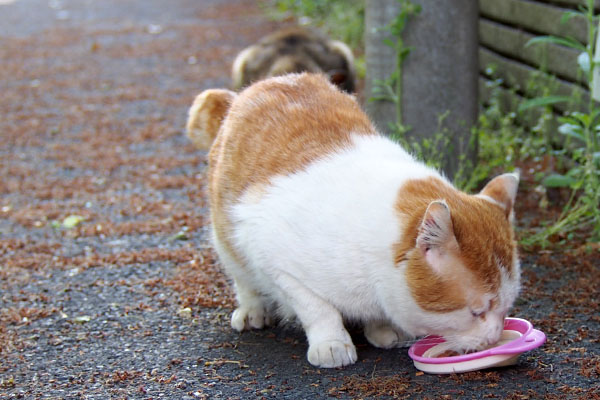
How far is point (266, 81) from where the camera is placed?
3.58 m

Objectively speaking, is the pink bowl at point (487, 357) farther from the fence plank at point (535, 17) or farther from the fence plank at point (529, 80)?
the fence plank at point (535, 17)

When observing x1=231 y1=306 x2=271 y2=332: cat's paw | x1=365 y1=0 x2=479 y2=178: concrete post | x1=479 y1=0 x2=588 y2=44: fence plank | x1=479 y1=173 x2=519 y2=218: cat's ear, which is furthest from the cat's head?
x1=479 y1=0 x2=588 y2=44: fence plank

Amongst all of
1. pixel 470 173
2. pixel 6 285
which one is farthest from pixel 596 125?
pixel 6 285

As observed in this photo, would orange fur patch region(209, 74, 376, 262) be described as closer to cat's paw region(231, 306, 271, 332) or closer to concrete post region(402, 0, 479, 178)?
cat's paw region(231, 306, 271, 332)

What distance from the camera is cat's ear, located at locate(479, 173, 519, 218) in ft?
9.41

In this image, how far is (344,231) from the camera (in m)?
2.79

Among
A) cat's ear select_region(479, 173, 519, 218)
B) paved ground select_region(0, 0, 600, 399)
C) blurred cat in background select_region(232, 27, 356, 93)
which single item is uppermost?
cat's ear select_region(479, 173, 519, 218)

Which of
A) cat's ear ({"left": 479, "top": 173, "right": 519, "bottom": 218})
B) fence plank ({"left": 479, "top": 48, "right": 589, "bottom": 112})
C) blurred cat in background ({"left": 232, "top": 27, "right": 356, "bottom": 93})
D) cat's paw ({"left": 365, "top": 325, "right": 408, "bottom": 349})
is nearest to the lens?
cat's ear ({"left": 479, "top": 173, "right": 519, "bottom": 218})

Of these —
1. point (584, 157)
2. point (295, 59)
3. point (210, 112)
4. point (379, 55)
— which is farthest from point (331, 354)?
point (295, 59)

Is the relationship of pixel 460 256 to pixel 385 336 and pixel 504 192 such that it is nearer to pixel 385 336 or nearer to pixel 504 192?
pixel 504 192

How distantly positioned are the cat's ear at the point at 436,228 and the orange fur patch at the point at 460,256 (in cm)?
5

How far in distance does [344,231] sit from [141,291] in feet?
4.51

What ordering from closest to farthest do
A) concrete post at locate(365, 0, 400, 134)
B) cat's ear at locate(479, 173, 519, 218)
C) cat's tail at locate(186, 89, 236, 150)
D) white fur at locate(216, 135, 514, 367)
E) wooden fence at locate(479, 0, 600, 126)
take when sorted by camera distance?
white fur at locate(216, 135, 514, 367) → cat's ear at locate(479, 173, 519, 218) → cat's tail at locate(186, 89, 236, 150) → concrete post at locate(365, 0, 400, 134) → wooden fence at locate(479, 0, 600, 126)

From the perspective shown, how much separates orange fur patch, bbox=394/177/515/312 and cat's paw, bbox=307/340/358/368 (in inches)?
15.8
